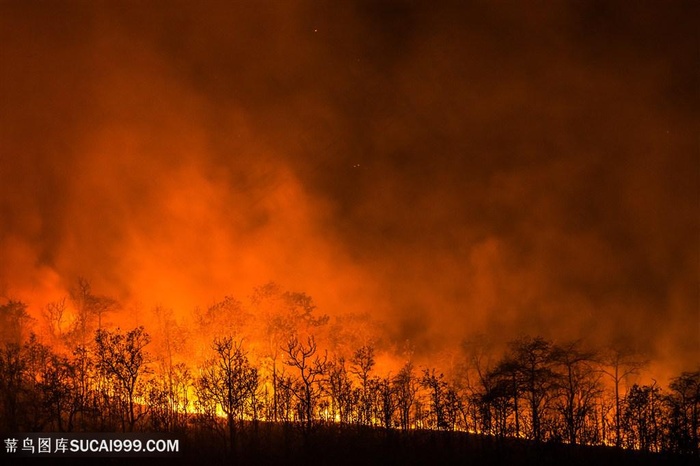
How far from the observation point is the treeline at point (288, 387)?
1795 inches

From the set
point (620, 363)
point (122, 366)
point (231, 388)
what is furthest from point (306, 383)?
point (620, 363)

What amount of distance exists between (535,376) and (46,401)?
3598cm

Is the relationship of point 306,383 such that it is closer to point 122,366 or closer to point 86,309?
point 122,366

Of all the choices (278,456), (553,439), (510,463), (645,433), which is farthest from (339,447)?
(645,433)

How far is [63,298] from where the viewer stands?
258 ft

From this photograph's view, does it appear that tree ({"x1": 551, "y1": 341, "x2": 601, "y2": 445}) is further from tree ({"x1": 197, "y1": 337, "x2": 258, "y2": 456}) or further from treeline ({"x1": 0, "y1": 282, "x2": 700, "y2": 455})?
tree ({"x1": 197, "y1": 337, "x2": 258, "y2": 456})

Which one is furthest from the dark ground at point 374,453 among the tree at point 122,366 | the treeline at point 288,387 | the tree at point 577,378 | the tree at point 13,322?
the tree at point 13,322

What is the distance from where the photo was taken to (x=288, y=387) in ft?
161

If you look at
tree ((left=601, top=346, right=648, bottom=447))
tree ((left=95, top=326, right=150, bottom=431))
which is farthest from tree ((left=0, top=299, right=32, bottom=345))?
tree ((left=601, top=346, right=648, bottom=447))

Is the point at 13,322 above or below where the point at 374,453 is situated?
above

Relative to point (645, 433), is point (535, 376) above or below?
A: above

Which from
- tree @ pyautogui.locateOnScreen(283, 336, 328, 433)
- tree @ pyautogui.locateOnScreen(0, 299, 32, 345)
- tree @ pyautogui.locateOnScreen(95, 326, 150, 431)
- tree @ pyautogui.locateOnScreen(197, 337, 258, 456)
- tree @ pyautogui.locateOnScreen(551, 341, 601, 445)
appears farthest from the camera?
tree @ pyautogui.locateOnScreen(0, 299, 32, 345)

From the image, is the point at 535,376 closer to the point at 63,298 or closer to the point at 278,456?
the point at 278,456

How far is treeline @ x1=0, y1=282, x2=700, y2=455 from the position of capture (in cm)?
4559
